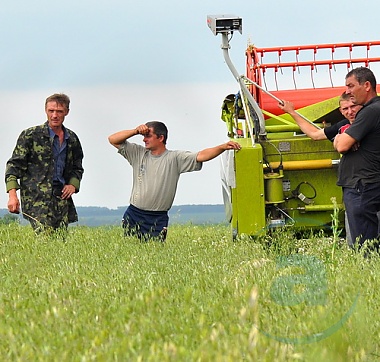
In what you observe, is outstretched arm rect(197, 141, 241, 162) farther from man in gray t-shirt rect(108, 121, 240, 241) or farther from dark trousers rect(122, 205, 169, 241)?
dark trousers rect(122, 205, 169, 241)

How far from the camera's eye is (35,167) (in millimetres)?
10188

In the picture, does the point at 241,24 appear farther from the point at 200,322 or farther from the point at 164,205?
the point at 200,322

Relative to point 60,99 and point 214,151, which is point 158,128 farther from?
point 60,99

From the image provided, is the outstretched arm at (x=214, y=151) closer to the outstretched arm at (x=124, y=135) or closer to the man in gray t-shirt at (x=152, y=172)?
the man in gray t-shirt at (x=152, y=172)

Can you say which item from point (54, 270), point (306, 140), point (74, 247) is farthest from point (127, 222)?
point (54, 270)

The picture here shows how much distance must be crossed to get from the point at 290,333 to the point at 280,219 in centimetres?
584

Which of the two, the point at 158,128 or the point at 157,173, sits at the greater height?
the point at 158,128

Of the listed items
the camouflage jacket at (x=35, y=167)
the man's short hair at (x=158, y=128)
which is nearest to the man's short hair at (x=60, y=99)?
the camouflage jacket at (x=35, y=167)

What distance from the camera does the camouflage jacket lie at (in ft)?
33.1

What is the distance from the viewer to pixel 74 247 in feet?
28.7

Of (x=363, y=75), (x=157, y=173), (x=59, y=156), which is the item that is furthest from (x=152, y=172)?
(x=363, y=75)

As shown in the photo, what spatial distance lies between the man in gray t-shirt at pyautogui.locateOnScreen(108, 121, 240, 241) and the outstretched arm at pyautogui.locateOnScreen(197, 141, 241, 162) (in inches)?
0.7
